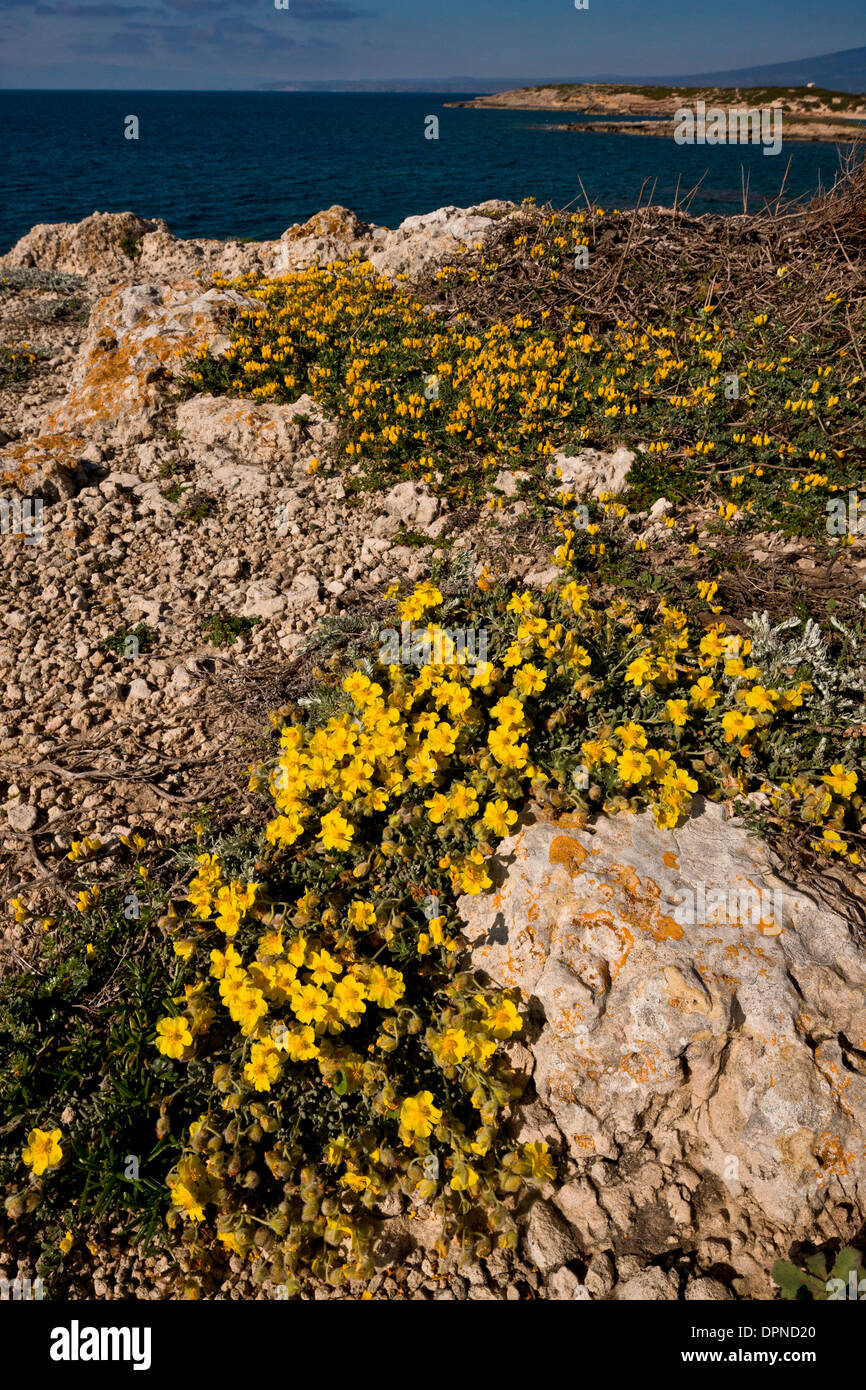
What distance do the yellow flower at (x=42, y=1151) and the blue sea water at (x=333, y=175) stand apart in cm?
1263

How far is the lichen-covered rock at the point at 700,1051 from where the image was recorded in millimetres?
2643

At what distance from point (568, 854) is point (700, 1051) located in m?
0.94

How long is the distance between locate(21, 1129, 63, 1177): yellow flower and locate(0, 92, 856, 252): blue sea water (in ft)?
41.4

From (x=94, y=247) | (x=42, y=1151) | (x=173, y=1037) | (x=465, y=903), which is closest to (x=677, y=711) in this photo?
(x=465, y=903)

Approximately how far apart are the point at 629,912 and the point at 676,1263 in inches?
49.5

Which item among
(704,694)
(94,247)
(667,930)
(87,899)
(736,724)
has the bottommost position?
(87,899)

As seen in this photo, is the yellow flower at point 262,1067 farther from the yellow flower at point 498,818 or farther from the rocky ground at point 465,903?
the yellow flower at point 498,818

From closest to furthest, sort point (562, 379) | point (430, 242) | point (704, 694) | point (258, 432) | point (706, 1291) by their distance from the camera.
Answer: point (706, 1291) < point (704, 694) < point (562, 379) < point (258, 432) < point (430, 242)

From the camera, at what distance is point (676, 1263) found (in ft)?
8.48

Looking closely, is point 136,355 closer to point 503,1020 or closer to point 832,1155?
point 503,1020

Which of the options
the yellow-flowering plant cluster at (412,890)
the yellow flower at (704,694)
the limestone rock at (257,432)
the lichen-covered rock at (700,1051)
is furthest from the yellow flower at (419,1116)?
the limestone rock at (257,432)

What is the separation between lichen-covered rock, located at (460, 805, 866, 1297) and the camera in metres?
2.64

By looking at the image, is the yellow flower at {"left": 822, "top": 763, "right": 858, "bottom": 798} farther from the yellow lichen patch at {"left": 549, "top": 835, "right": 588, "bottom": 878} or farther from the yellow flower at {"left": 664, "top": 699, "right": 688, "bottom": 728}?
the yellow lichen patch at {"left": 549, "top": 835, "right": 588, "bottom": 878}

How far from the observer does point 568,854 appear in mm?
3260
